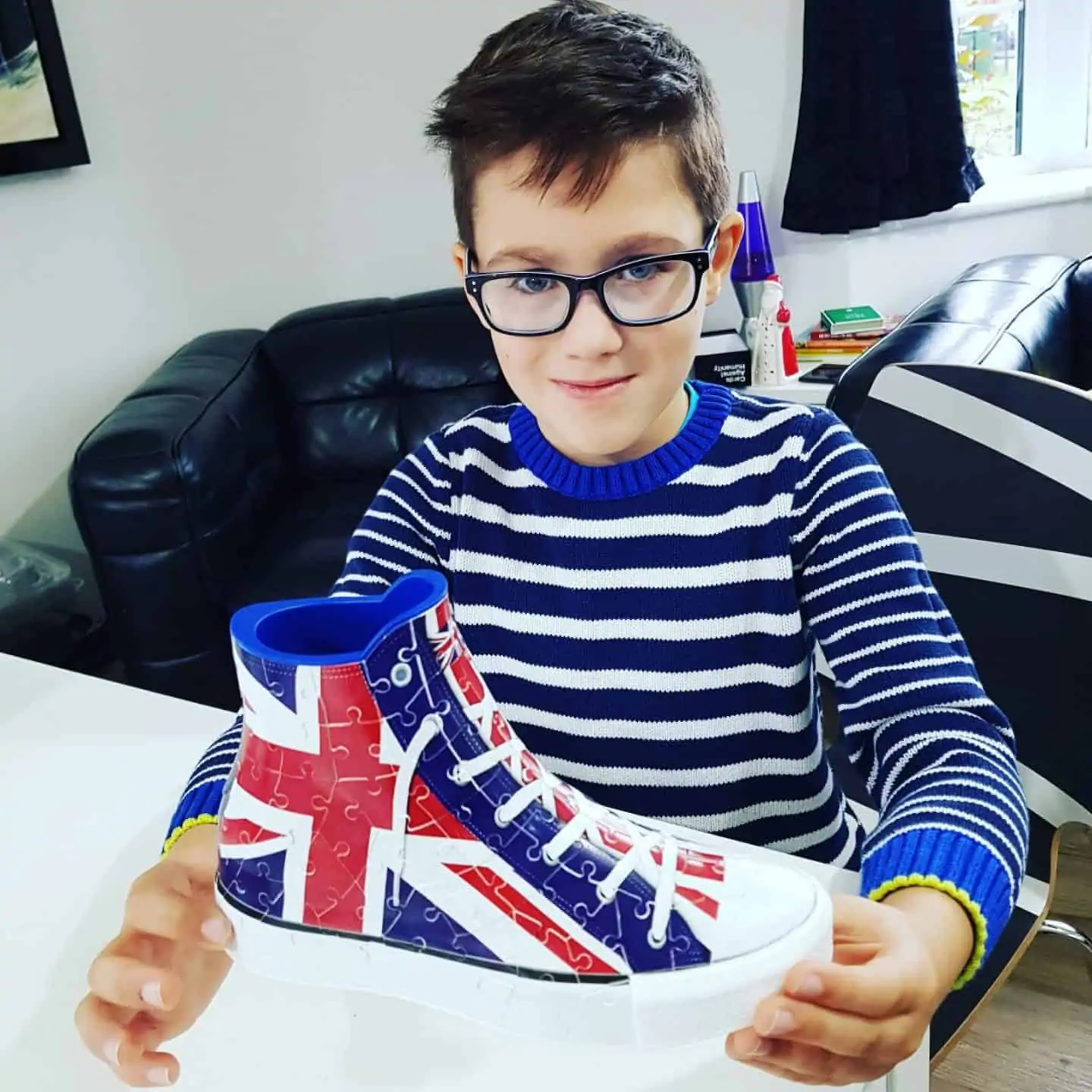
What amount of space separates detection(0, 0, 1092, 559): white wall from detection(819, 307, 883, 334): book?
176 mm

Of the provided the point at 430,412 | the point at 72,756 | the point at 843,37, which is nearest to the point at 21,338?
the point at 430,412

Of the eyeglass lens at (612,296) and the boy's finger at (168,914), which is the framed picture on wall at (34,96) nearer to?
the eyeglass lens at (612,296)

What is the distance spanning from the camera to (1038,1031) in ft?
4.87

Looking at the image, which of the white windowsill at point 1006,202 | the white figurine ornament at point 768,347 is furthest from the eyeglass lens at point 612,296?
the white windowsill at point 1006,202

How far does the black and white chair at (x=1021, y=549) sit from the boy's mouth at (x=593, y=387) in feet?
1.75

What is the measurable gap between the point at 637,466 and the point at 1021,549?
499mm

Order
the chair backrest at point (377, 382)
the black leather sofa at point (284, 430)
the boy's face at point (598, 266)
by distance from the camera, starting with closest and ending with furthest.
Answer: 1. the boy's face at point (598, 266)
2. the black leather sofa at point (284, 430)
3. the chair backrest at point (377, 382)

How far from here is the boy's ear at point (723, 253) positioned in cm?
77

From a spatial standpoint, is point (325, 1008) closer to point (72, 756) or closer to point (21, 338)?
point (72, 756)

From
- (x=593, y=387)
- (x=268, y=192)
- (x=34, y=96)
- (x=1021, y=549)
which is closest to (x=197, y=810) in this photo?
(x=593, y=387)

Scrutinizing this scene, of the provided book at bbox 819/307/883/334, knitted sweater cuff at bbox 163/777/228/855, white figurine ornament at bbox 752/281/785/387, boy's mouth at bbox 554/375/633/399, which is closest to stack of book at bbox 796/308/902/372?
book at bbox 819/307/883/334

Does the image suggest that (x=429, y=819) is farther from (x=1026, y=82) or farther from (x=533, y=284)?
(x=1026, y=82)

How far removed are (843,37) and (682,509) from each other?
1.95 meters

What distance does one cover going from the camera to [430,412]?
97.0 inches
